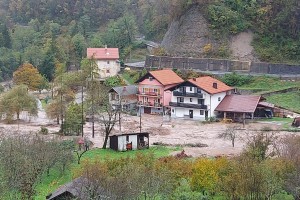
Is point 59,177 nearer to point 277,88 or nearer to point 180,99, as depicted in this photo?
point 180,99

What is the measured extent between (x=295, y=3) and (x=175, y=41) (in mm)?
15016

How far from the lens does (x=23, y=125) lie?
49.5 m

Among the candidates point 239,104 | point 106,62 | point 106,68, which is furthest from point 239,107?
point 106,62

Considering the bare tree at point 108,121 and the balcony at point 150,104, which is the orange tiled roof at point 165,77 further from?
the bare tree at point 108,121

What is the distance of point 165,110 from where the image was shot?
177ft

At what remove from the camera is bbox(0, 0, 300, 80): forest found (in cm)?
6462

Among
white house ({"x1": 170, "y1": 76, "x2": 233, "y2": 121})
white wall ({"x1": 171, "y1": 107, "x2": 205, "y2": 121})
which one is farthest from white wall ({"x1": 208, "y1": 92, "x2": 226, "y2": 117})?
white wall ({"x1": 171, "y1": 107, "x2": 205, "y2": 121})

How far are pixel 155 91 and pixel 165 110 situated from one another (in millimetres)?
2351

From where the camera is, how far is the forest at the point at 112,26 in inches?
2544

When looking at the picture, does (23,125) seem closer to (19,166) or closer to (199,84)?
(199,84)

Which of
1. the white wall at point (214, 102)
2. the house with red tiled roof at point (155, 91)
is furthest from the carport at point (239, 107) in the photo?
the house with red tiled roof at point (155, 91)

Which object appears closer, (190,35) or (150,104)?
(150,104)

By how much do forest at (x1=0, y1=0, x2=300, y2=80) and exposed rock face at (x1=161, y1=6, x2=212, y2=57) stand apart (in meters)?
0.94

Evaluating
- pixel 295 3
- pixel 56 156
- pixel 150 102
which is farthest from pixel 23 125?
pixel 295 3
